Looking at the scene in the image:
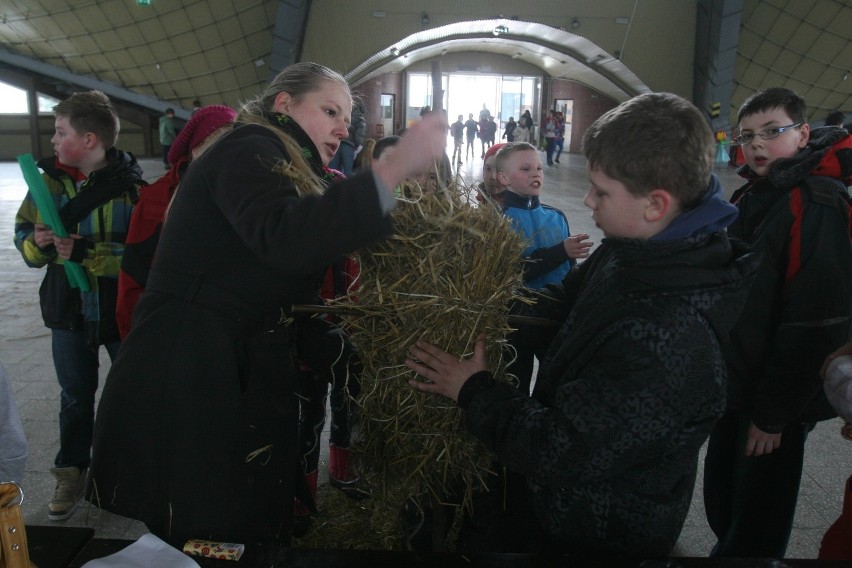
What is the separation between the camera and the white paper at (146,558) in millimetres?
1103

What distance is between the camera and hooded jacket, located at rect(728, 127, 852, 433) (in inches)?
79.7

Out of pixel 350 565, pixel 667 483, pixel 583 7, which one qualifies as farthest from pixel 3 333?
pixel 583 7

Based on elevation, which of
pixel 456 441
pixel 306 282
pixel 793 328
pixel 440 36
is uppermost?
pixel 440 36

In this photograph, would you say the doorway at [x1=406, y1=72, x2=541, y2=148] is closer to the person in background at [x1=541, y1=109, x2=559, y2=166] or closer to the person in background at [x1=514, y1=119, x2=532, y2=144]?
the person in background at [x1=514, y1=119, x2=532, y2=144]

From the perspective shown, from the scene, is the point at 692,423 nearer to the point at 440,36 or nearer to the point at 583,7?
the point at 583,7

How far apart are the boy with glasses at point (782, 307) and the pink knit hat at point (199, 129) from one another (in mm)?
1908

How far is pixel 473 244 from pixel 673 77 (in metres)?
25.1

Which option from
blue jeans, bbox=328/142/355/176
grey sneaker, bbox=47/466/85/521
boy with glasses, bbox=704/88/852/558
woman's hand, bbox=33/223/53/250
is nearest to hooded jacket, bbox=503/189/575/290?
boy with glasses, bbox=704/88/852/558

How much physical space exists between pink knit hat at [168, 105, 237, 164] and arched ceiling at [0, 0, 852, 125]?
1965 cm

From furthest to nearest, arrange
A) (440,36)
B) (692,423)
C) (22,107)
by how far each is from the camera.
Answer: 1. (440,36)
2. (22,107)
3. (692,423)

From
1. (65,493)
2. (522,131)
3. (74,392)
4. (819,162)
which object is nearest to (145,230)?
(74,392)

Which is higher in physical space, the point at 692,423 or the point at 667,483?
the point at 692,423

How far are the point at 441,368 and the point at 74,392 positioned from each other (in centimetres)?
214

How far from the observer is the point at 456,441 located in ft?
5.07
